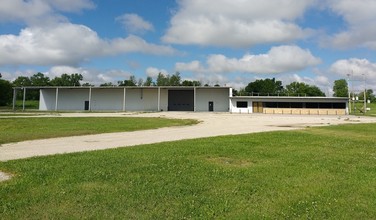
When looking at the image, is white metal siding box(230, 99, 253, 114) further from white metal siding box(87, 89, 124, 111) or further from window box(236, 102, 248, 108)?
white metal siding box(87, 89, 124, 111)

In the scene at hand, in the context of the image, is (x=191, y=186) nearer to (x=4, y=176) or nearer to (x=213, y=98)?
(x=4, y=176)

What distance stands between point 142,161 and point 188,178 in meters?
2.33

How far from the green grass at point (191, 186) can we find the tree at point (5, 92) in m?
81.5

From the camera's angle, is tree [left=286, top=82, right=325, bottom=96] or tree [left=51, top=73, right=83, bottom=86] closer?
tree [left=286, top=82, right=325, bottom=96]

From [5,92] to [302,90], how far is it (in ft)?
307

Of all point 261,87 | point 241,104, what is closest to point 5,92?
point 241,104

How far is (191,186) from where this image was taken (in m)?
6.49

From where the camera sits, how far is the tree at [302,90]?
119 m

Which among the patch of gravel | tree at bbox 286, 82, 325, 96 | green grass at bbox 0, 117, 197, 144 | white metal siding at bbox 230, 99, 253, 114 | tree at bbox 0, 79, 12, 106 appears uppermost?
tree at bbox 286, 82, 325, 96

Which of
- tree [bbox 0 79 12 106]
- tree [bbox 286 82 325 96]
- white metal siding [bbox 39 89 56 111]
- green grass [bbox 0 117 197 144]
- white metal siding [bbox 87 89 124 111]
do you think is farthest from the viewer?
tree [bbox 286 82 325 96]

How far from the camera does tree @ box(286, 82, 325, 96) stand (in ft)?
390

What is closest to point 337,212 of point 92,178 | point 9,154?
point 92,178

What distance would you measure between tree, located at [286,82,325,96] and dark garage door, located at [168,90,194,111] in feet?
195

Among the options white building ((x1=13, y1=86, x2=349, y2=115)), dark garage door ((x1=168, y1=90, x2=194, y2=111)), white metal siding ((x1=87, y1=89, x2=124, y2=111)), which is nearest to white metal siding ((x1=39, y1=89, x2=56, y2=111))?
white building ((x1=13, y1=86, x2=349, y2=115))
